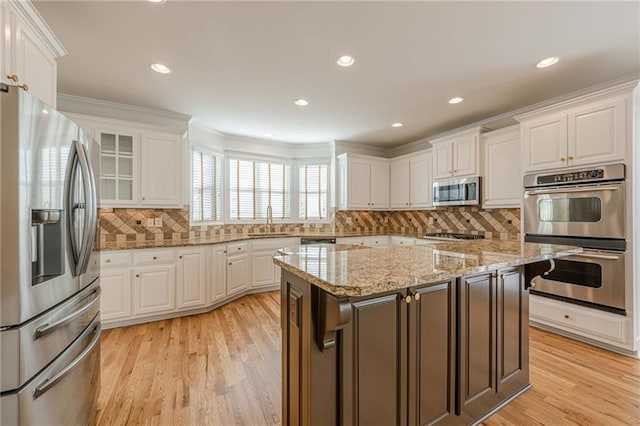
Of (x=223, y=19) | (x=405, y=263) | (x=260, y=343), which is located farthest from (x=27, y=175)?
(x=260, y=343)

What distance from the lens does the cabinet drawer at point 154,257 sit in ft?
10.3

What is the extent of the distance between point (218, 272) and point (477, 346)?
123 inches

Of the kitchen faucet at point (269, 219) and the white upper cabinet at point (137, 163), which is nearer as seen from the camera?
the white upper cabinet at point (137, 163)

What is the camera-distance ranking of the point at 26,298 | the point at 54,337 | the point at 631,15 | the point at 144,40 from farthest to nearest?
the point at 144,40
the point at 631,15
the point at 54,337
the point at 26,298

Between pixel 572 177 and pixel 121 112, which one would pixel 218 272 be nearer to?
pixel 121 112

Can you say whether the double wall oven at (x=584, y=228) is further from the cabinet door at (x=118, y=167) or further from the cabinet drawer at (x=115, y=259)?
the cabinet door at (x=118, y=167)

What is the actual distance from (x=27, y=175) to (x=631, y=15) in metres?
3.56

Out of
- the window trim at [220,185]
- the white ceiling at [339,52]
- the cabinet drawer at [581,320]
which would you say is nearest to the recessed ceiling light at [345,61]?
→ the white ceiling at [339,52]

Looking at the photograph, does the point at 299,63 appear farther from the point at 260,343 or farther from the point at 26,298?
the point at 260,343

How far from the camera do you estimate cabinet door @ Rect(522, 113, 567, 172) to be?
282cm

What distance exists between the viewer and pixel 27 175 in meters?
1.09

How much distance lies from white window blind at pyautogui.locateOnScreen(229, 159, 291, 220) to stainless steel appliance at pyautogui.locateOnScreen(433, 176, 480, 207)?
270 cm

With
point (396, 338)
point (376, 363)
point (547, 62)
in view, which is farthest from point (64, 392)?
point (547, 62)

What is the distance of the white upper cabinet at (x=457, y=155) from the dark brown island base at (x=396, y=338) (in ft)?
7.55
